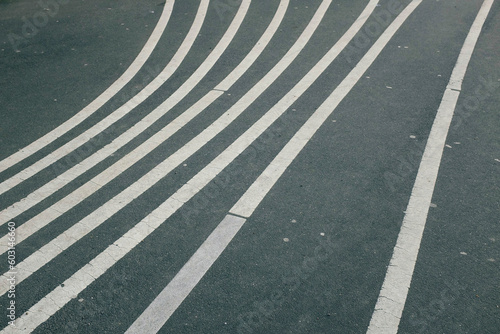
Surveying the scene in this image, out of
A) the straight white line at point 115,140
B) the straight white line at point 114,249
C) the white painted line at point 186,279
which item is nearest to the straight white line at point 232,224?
the white painted line at point 186,279

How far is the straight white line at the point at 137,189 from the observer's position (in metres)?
5.81

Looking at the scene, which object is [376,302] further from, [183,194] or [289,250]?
[183,194]

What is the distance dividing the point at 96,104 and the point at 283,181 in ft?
12.9

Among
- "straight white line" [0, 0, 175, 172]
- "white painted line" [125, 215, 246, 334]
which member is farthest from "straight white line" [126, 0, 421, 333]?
"straight white line" [0, 0, 175, 172]

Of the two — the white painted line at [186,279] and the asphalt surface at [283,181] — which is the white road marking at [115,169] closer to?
the asphalt surface at [283,181]

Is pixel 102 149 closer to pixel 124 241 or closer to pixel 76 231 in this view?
pixel 76 231

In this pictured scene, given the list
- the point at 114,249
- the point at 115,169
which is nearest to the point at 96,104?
the point at 115,169

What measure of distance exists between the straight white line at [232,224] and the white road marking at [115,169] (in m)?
1.28

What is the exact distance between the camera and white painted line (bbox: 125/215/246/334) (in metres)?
5.02

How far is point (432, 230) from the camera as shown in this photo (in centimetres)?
603

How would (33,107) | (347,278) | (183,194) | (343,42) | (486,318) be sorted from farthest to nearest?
1. (343,42)
2. (33,107)
3. (183,194)
4. (347,278)
5. (486,318)

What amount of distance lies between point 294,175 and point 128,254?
247 centimetres

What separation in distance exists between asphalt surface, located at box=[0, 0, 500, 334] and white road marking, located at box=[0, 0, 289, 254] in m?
0.09

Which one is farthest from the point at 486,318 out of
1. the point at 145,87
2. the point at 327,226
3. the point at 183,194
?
the point at 145,87
